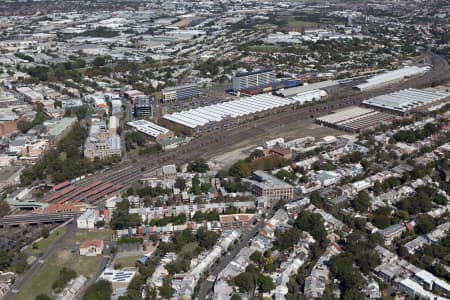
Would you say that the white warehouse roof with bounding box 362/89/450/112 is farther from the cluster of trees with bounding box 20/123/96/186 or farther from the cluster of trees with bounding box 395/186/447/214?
the cluster of trees with bounding box 20/123/96/186

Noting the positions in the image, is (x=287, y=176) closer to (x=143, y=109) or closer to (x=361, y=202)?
(x=361, y=202)

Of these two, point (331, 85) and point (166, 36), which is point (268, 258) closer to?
point (331, 85)

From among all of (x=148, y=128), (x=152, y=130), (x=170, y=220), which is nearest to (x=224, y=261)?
(x=170, y=220)

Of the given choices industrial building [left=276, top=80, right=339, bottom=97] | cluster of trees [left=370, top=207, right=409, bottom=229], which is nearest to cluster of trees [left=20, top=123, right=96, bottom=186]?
cluster of trees [left=370, top=207, right=409, bottom=229]

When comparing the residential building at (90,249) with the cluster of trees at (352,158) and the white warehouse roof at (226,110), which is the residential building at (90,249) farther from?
the white warehouse roof at (226,110)

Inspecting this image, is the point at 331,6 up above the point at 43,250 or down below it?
above

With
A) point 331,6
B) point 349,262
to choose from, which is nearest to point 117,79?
point 349,262
